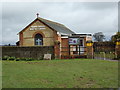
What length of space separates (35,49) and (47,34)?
6.56 metres

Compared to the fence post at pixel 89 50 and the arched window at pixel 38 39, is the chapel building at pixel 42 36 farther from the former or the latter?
the fence post at pixel 89 50

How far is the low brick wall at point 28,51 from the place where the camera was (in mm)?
22016

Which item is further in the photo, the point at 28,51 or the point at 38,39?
the point at 38,39

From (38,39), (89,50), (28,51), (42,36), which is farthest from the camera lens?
(38,39)

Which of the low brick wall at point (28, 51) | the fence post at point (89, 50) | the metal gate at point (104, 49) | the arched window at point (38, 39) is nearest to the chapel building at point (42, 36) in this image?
the arched window at point (38, 39)

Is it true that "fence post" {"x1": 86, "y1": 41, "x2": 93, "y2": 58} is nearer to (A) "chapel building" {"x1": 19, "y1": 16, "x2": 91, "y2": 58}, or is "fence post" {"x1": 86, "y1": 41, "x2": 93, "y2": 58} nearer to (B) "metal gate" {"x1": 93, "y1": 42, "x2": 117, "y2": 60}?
Result: (B) "metal gate" {"x1": 93, "y1": 42, "x2": 117, "y2": 60}

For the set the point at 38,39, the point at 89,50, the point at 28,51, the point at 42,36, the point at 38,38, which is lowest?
the point at 28,51

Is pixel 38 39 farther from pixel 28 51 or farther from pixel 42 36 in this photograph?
pixel 28 51

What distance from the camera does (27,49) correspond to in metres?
22.4

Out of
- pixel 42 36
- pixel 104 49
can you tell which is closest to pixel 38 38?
pixel 42 36

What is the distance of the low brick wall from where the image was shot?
72.2 ft

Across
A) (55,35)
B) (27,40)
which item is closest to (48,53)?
(55,35)

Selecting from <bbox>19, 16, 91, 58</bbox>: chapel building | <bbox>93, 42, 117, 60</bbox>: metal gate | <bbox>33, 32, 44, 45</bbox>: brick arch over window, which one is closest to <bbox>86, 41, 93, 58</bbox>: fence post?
<bbox>93, 42, 117, 60</bbox>: metal gate

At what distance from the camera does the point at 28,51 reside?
73.2 ft
